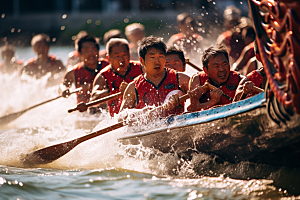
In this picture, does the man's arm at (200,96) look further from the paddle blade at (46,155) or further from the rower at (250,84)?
the paddle blade at (46,155)

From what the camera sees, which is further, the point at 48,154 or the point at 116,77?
the point at 116,77

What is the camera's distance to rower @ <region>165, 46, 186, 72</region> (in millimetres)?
5191

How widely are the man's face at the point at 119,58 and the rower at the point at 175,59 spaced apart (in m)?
0.65

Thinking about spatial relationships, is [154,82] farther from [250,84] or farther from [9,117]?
[9,117]

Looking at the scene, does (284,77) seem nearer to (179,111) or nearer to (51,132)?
Answer: (179,111)

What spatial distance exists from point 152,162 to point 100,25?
1749 cm

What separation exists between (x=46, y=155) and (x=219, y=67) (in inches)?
85.6

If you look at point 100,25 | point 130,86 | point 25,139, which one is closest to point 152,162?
point 130,86

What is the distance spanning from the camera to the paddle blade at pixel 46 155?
453 centimetres

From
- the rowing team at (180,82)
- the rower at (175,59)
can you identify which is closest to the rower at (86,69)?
the rowing team at (180,82)

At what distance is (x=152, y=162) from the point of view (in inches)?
160

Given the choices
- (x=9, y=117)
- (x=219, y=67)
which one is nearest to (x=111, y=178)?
(x=219, y=67)

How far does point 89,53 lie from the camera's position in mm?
6691

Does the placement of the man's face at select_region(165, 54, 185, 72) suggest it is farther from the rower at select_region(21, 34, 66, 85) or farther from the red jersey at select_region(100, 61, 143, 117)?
the rower at select_region(21, 34, 66, 85)
